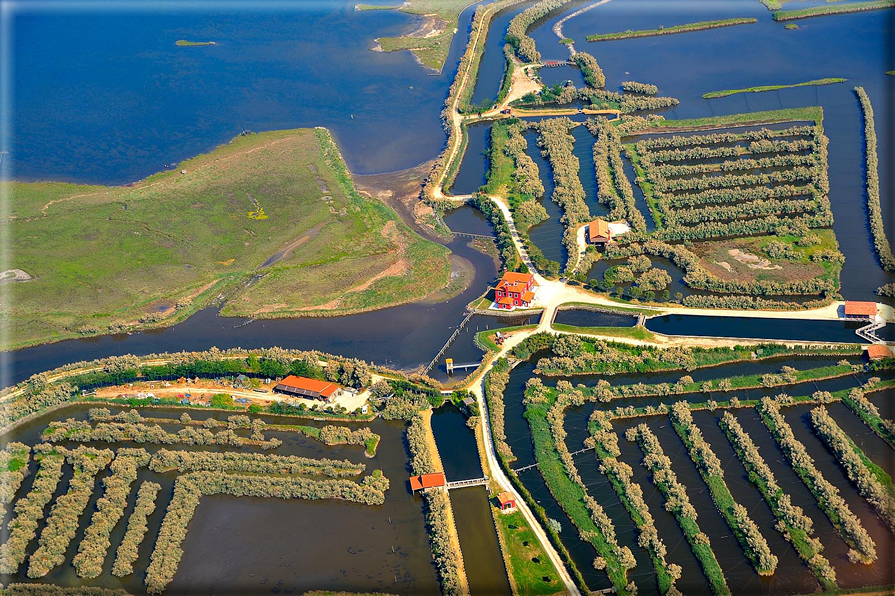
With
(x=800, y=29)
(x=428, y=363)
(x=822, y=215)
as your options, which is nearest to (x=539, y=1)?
(x=800, y=29)

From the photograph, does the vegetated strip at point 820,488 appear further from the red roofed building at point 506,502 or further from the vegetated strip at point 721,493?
the red roofed building at point 506,502

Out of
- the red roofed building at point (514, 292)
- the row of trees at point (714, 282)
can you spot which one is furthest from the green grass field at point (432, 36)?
the red roofed building at point (514, 292)

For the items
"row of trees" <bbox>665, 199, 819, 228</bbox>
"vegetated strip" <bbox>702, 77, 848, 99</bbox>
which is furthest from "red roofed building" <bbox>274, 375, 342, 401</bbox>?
"vegetated strip" <bbox>702, 77, 848, 99</bbox>

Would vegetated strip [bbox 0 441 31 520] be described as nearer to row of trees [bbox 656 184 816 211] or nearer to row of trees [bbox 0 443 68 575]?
row of trees [bbox 0 443 68 575]

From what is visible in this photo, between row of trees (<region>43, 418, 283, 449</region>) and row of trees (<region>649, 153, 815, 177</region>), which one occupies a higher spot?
row of trees (<region>649, 153, 815, 177</region>)

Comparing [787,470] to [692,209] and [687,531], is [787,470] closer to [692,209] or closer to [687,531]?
[687,531]
